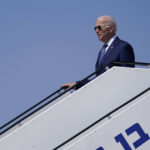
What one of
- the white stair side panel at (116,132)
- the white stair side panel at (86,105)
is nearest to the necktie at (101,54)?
the white stair side panel at (86,105)

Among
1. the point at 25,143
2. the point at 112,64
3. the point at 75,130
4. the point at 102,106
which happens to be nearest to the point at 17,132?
the point at 25,143

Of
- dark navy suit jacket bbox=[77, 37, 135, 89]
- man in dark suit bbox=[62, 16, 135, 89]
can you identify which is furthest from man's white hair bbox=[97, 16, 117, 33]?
dark navy suit jacket bbox=[77, 37, 135, 89]

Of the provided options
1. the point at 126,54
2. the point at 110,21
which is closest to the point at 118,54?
the point at 126,54

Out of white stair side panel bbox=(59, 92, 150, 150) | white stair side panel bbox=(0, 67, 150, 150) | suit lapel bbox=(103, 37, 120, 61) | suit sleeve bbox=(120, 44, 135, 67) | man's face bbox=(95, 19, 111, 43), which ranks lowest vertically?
white stair side panel bbox=(59, 92, 150, 150)

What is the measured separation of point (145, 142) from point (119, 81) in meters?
1.04

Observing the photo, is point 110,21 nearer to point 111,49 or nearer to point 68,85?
point 111,49

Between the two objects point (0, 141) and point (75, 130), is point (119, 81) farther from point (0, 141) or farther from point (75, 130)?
point (0, 141)

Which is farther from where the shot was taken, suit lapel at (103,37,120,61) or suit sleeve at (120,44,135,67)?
suit lapel at (103,37,120,61)

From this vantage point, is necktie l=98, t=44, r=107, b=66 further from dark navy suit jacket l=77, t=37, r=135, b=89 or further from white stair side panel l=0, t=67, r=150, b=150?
white stair side panel l=0, t=67, r=150, b=150

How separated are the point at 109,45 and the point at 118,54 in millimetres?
266

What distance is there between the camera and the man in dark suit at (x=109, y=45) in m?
5.95

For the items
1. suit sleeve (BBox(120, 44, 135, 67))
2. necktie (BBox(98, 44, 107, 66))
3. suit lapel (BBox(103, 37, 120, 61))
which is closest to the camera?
suit sleeve (BBox(120, 44, 135, 67))

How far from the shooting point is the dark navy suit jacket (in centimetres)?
→ 588

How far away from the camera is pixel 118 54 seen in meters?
5.95
